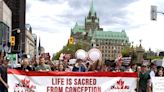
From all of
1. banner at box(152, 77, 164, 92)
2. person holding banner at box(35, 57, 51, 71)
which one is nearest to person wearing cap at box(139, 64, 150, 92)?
banner at box(152, 77, 164, 92)

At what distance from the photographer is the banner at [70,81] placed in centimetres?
1253

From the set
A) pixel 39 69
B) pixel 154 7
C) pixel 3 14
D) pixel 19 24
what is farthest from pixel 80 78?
pixel 19 24

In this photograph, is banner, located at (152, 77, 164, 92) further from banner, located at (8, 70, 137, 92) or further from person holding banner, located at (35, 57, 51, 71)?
person holding banner, located at (35, 57, 51, 71)

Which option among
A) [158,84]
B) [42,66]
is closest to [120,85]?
[158,84]

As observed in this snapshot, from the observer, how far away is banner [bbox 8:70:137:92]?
12.5m

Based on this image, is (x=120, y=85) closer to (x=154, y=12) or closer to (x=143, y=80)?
(x=143, y=80)

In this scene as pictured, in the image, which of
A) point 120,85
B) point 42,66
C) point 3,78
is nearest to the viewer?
point 3,78

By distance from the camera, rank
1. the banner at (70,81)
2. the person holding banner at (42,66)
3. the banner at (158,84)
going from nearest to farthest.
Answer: the banner at (70,81), the person holding banner at (42,66), the banner at (158,84)

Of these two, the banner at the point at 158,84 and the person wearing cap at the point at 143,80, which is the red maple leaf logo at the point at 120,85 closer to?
the person wearing cap at the point at 143,80

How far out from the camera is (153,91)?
14141 millimetres

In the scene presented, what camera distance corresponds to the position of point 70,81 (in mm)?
12930

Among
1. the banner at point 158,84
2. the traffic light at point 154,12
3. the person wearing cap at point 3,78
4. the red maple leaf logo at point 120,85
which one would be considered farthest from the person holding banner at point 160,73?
the traffic light at point 154,12

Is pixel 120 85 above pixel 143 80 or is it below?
below

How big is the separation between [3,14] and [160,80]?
261 ft
